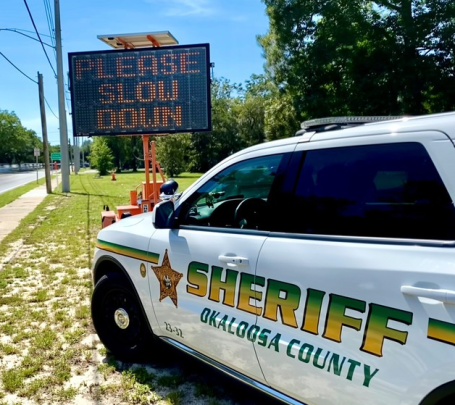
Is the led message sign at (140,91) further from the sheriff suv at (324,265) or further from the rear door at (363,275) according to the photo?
the rear door at (363,275)

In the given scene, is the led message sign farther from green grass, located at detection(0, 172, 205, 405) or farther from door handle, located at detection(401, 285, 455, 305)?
door handle, located at detection(401, 285, 455, 305)

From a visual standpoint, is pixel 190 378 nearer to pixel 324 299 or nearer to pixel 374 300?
pixel 324 299

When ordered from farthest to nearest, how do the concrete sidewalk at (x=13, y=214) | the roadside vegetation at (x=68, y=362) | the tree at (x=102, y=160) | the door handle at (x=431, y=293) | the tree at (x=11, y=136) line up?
the tree at (x=11, y=136) < the tree at (x=102, y=160) < the concrete sidewalk at (x=13, y=214) < the roadside vegetation at (x=68, y=362) < the door handle at (x=431, y=293)

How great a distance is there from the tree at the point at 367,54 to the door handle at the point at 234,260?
1642 centimetres

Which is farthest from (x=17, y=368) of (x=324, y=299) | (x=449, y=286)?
(x=449, y=286)

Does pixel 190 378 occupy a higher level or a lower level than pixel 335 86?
lower

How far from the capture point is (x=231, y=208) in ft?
10.2

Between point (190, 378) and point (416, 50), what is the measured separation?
57.8 ft

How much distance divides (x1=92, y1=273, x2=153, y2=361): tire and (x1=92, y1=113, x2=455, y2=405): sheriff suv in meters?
0.36

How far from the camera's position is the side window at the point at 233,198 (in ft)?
8.94

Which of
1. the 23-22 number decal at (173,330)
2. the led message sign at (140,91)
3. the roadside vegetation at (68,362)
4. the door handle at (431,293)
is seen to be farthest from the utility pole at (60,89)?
the door handle at (431,293)

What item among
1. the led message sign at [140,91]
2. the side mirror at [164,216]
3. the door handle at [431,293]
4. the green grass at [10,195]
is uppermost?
the led message sign at [140,91]

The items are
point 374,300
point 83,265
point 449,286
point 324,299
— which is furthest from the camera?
point 83,265

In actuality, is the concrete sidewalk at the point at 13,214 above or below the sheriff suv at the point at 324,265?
below
